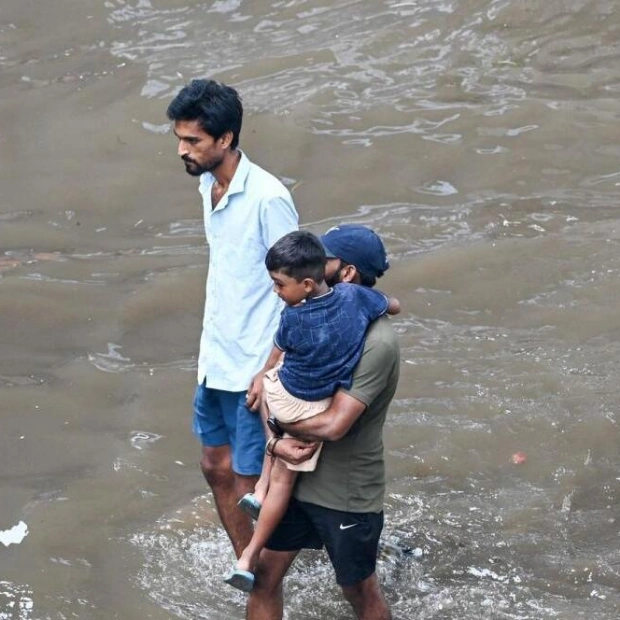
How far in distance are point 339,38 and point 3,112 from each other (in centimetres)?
222

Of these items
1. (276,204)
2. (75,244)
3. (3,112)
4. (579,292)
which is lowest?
(579,292)

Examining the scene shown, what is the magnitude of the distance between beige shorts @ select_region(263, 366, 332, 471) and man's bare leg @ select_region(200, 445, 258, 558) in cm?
60

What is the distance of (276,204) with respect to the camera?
3879 mm

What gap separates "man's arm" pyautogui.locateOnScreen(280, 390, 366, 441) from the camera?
355 centimetres

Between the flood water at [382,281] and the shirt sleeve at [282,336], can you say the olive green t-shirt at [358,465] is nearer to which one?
the shirt sleeve at [282,336]

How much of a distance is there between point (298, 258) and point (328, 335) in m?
0.23

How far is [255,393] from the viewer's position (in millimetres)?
3893

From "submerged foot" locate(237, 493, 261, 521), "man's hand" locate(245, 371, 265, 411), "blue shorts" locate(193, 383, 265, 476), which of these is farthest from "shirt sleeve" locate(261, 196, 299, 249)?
"submerged foot" locate(237, 493, 261, 521)

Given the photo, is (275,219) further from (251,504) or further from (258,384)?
(251,504)

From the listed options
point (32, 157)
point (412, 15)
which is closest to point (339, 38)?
point (412, 15)

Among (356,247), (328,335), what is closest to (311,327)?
(328,335)

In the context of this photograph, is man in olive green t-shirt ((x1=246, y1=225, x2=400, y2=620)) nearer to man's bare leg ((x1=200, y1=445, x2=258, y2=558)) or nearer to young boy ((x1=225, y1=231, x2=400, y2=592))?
young boy ((x1=225, y1=231, x2=400, y2=592))

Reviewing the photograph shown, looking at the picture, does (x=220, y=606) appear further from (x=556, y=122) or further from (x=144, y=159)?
(x=556, y=122)

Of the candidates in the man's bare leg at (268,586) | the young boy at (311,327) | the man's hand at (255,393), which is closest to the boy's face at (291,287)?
the young boy at (311,327)
